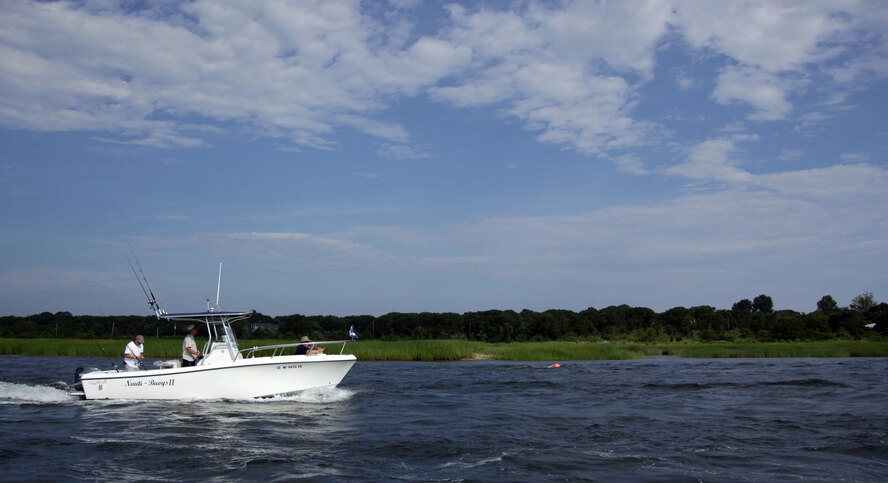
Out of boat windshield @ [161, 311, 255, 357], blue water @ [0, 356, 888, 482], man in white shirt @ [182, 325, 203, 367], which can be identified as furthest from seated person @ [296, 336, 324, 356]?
man in white shirt @ [182, 325, 203, 367]

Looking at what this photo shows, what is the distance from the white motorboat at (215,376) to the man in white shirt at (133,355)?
2.52ft

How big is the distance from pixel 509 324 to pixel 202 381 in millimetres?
75942

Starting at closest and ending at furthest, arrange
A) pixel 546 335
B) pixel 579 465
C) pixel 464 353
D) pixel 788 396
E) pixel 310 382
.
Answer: pixel 579 465, pixel 310 382, pixel 788 396, pixel 464 353, pixel 546 335

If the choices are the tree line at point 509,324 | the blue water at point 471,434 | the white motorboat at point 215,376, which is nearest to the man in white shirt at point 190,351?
the white motorboat at point 215,376

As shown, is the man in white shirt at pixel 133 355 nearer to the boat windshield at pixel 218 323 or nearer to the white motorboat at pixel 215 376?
the white motorboat at pixel 215 376

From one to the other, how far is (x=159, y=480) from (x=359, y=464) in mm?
3575

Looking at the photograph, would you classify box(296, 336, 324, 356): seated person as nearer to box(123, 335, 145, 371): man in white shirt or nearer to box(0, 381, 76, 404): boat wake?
box(123, 335, 145, 371): man in white shirt

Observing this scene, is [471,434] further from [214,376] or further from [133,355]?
[133,355]

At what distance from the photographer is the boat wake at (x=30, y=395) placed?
76.1ft

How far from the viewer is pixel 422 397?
2522 cm

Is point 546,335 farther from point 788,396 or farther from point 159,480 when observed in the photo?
point 159,480

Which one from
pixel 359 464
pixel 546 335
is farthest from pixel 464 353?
pixel 546 335

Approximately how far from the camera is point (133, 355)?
893 inches

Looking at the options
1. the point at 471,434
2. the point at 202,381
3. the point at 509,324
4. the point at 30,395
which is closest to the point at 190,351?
the point at 202,381
